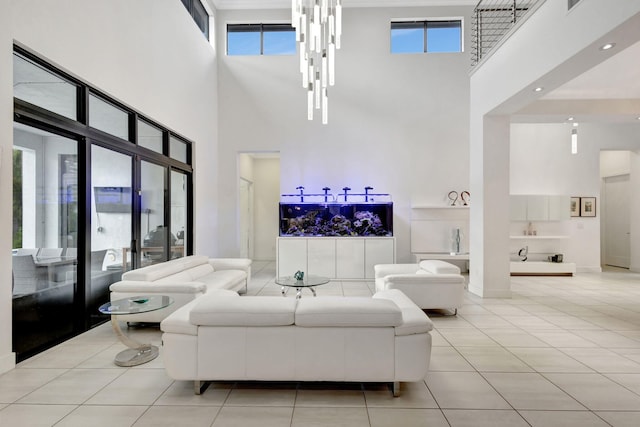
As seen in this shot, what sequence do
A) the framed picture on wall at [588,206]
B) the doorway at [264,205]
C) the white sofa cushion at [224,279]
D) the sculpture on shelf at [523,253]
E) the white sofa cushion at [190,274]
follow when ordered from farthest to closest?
the doorway at [264,205], the framed picture on wall at [588,206], the sculpture on shelf at [523,253], the white sofa cushion at [224,279], the white sofa cushion at [190,274]

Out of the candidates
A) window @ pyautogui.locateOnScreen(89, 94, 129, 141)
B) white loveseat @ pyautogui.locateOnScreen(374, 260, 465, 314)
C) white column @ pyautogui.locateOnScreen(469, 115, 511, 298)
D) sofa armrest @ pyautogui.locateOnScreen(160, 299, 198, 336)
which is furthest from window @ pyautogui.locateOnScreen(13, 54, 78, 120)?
white column @ pyautogui.locateOnScreen(469, 115, 511, 298)

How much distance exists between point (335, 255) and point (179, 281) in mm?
3238

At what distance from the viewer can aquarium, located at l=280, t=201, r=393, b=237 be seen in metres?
7.18

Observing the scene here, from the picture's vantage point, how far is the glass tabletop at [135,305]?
2799 mm

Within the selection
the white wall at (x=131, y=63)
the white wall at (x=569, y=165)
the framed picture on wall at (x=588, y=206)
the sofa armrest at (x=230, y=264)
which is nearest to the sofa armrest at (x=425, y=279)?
the sofa armrest at (x=230, y=264)

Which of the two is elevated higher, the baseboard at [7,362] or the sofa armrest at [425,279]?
the sofa armrest at [425,279]

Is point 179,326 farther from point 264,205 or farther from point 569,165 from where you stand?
point 569,165

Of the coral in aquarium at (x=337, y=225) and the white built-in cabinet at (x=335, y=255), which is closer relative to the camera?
the white built-in cabinet at (x=335, y=255)

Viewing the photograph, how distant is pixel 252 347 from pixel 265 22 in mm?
7708

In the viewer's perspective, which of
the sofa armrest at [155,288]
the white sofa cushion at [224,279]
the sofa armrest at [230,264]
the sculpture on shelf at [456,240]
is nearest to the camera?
the sofa armrest at [155,288]

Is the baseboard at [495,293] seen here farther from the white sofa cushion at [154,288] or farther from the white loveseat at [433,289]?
the white sofa cushion at [154,288]

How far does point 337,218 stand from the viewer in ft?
23.8

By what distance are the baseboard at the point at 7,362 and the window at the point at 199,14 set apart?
626 cm

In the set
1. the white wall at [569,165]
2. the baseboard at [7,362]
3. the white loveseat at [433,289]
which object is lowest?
the baseboard at [7,362]
